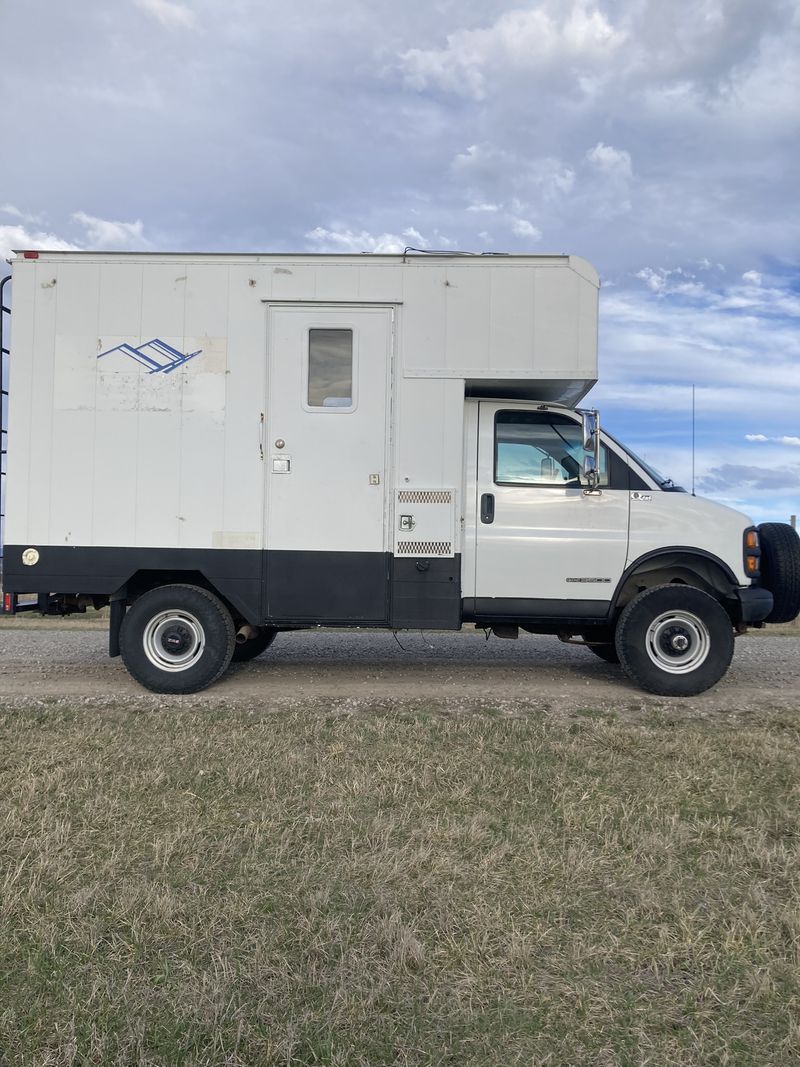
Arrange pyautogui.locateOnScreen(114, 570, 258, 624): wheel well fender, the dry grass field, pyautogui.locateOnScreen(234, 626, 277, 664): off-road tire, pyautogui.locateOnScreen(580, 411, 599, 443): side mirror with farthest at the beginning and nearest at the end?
pyautogui.locateOnScreen(234, 626, 277, 664): off-road tire < pyautogui.locateOnScreen(114, 570, 258, 624): wheel well fender < pyautogui.locateOnScreen(580, 411, 599, 443): side mirror < the dry grass field

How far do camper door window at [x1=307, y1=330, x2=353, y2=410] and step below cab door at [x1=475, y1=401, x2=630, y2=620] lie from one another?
47.4 inches

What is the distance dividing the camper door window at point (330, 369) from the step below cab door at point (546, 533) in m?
1.20

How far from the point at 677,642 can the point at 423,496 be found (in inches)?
95.0

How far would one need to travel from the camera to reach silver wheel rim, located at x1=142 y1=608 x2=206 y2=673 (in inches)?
256

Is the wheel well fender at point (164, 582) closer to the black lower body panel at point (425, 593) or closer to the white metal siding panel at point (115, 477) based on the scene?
the white metal siding panel at point (115, 477)

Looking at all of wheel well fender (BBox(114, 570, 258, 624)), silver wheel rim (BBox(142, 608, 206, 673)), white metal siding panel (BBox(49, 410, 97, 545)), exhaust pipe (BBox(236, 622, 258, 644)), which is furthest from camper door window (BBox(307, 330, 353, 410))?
silver wheel rim (BBox(142, 608, 206, 673))

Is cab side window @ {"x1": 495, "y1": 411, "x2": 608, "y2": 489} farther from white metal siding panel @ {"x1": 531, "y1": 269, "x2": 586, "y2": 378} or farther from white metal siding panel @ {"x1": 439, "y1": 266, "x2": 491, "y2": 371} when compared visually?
white metal siding panel @ {"x1": 439, "y1": 266, "x2": 491, "y2": 371}

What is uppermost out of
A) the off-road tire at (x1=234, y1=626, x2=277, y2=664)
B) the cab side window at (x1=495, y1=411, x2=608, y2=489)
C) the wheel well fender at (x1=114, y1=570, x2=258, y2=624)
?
the cab side window at (x1=495, y1=411, x2=608, y2=489)

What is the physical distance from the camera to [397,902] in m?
2.85

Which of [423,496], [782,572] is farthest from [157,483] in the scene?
[782,572]

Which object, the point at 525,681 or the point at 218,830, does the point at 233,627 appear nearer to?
the point at 525,681

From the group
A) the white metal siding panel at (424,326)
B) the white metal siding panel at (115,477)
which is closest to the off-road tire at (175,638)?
the white metal siding panel at (115,477)

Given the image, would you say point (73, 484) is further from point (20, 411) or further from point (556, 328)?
point (556, 328)

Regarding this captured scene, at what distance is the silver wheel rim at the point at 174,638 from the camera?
650cm
